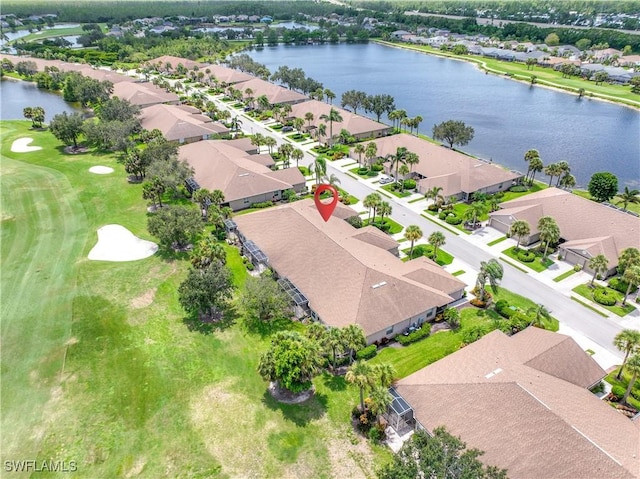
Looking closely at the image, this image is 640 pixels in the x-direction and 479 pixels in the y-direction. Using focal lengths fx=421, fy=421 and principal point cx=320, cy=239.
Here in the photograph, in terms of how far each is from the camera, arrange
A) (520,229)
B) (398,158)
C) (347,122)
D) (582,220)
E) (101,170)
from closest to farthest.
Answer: (520,229) < (582,220) < (398,158) < (101,170) < (347,122)

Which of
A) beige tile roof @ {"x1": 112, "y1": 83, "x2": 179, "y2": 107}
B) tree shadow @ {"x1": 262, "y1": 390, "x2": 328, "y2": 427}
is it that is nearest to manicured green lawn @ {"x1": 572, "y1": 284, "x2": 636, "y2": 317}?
tree shadow @ {"x1": 262, "y1": 390, "x2": 328, "y2": 427}

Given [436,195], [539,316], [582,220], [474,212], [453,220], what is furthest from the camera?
[436,195]

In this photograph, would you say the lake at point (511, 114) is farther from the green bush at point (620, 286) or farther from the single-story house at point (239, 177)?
the single-story house at point (239, 177)

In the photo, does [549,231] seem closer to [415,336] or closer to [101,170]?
[415,336]

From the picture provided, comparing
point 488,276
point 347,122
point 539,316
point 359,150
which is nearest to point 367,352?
point 488,276

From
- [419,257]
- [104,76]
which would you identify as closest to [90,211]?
[419,257]

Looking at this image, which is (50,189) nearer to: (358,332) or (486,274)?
(358,332)
